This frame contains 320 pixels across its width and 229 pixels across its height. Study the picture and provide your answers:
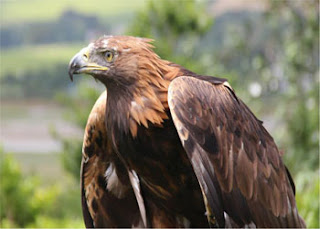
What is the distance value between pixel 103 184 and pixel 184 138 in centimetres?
83

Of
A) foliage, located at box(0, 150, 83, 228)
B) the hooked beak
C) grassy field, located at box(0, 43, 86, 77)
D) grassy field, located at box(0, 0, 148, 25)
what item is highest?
the hooked beak

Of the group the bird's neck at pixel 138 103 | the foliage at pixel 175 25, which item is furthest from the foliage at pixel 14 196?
the bird's neck at pixel 138 103

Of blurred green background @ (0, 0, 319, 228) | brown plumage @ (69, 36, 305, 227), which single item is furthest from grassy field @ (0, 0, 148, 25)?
brown plumage @ (69, 36, 305, 227)

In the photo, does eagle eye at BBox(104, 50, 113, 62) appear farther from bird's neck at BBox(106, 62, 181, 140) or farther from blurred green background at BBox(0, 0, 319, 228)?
blurred green background at BBox(0, 0, 319, 228)

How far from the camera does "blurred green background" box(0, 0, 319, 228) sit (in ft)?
19.7

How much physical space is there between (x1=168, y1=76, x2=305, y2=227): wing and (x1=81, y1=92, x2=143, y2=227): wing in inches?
20.2

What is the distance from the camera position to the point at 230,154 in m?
2.39

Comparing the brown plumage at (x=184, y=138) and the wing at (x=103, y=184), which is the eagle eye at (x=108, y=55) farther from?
the wing at (x=103, y=184)

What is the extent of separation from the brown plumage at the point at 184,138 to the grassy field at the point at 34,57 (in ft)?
28.3

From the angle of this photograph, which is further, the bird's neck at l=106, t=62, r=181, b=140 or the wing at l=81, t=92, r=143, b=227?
the wing at l=81, t=92, r=143, b=227

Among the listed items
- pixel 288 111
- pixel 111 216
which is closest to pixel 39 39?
pixel 288 111

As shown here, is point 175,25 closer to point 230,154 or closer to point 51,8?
point 230,154

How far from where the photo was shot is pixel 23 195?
230 inches

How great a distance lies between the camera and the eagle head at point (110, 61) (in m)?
2.29
